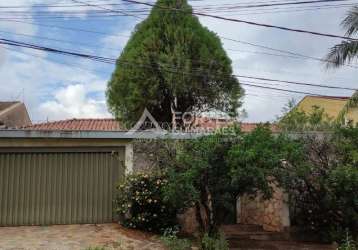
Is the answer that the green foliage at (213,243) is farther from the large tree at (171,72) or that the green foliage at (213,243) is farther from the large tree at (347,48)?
the large tree at (171,72)

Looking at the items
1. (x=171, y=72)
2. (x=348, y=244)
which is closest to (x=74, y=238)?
(x=348, y=244)

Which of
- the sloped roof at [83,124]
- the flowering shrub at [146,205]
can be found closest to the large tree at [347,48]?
the flowering shrub at [146,205]

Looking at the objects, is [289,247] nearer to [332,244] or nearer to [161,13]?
[332,244]

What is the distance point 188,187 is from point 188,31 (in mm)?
10965

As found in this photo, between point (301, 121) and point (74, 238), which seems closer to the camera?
point (74, 238)

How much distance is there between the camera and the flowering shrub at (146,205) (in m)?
10.5

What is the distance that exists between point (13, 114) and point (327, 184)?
21.7m

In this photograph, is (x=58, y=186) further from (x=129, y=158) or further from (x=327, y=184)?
(x=327, y=184)

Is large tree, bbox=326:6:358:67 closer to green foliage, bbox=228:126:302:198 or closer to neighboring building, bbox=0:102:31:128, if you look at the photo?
green foliage, bbox=228:126:302:198

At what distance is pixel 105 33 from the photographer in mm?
12461

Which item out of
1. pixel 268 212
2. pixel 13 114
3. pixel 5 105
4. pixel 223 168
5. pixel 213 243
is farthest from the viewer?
pixel 5 105

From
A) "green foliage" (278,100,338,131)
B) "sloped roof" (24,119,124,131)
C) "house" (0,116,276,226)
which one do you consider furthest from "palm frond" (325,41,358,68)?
"sloped roof" (24,119,124,131)

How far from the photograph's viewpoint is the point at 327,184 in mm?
10086

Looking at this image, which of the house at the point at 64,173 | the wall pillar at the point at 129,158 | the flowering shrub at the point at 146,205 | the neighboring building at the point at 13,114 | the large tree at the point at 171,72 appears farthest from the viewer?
the neighboring building at the point at 13,114
